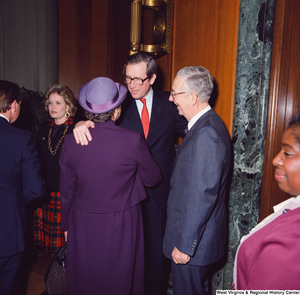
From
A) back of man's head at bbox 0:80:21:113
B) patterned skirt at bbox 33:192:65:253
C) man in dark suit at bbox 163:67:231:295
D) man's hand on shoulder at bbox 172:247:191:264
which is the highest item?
back of man's head at bbox 0:80:21:113

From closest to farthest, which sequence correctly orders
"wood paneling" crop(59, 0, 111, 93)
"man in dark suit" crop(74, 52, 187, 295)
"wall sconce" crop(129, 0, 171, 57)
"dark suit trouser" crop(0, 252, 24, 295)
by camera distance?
"dark suit trouser" crop(0, 252, 24, 295) → "man in dark suit" crop(74, 52, 187, 295) → "wall sconce" crop(129, 0, 171, 57) → "wood paneling" crop(59, 0, 111, 93)

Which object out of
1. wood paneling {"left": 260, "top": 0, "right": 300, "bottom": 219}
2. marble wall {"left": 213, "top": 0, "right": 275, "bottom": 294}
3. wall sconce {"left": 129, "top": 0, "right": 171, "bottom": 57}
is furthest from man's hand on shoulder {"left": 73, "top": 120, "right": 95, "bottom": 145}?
wall sconce {"left": 129, "top": 0, "right": 171, "bottom": 57}

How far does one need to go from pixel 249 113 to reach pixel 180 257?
1.12 metres

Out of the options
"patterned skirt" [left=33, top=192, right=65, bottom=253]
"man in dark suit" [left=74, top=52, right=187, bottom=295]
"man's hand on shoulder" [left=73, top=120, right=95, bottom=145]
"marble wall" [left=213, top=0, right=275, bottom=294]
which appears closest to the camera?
"man's hand on shoulder" [left=73, top=120, right=95, bottom=145]

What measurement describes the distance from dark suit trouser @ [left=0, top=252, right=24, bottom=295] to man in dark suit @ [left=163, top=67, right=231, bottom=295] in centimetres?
102

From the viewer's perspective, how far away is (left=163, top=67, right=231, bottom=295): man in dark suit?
1229 millimetres

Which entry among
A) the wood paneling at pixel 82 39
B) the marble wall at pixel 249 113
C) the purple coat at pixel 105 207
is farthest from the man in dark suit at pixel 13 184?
the wood paneling at pixel 82 39

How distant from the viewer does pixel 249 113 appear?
67.7 inches

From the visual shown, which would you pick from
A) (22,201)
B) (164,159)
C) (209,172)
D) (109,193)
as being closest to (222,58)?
(164,159)

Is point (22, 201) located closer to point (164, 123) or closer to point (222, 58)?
point (164, 123)

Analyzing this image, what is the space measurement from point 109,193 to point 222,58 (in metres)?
1.36

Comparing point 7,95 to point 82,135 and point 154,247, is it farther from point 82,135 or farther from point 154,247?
point 154,247

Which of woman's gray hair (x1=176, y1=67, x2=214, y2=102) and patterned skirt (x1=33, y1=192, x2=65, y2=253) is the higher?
woman's gray hair (x1=176, y1=67, x2=214, y2=102)

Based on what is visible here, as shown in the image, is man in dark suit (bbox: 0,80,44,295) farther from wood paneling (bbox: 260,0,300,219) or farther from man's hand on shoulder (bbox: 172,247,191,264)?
wood paneling (bbox: 260,0,300,219)
